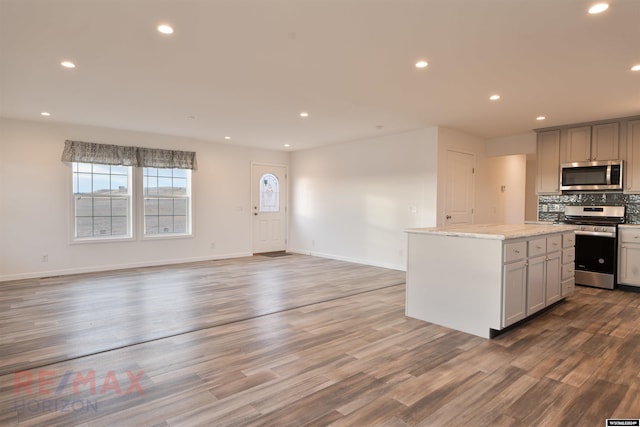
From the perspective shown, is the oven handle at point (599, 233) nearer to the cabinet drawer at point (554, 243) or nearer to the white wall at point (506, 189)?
the cabinet drawer at point (554, 243)

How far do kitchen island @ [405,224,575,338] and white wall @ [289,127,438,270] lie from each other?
7.42ft

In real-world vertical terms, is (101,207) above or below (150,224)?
above

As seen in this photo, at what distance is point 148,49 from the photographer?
9.87 ft

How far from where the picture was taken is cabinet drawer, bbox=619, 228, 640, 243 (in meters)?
4.92

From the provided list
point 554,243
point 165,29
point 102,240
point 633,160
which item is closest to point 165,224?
point 102,240

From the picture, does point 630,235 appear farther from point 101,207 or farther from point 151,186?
point 101,207

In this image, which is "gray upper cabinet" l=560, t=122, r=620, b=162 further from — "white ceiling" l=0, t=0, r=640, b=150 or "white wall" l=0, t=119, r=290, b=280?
"white wall" l=0, t=119, r=290, b=280

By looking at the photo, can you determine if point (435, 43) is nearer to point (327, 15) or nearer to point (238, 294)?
point (327, 15)

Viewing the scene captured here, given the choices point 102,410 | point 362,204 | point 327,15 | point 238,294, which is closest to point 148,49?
point 327,15

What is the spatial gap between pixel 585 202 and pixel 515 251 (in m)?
3.49

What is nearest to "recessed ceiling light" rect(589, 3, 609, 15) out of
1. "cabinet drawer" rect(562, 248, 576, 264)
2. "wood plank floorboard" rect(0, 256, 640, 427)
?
"wood plank floorboard" rect(0, 256, 640, 427)

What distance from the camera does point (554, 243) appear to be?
4.03 m

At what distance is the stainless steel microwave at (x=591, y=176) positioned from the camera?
520 cm

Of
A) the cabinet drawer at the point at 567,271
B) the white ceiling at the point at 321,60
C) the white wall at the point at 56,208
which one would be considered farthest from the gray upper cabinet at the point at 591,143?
the white wall at the point at 56,208
